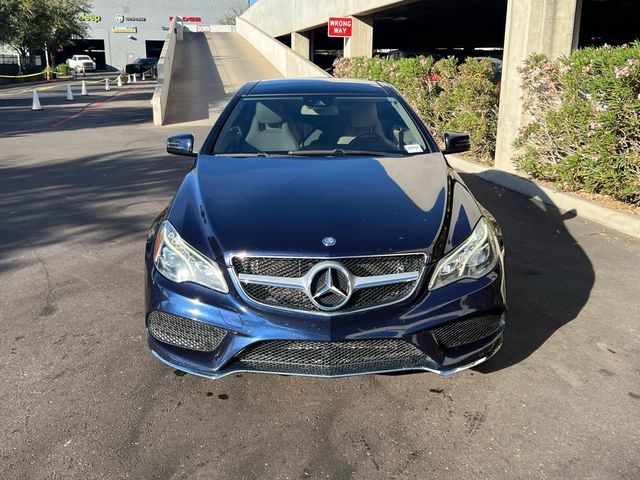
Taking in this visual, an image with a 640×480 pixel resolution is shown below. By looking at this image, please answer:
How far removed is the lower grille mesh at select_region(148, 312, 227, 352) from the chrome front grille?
0.27 meters

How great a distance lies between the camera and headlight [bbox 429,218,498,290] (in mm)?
2980

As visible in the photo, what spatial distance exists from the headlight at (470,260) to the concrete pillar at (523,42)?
6495 mm

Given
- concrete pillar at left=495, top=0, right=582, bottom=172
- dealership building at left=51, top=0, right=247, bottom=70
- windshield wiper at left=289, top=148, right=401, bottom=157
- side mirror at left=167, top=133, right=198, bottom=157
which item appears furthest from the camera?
dealership building at left=51, top=0, right=247, bottom=70

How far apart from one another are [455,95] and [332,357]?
8969 millimetres

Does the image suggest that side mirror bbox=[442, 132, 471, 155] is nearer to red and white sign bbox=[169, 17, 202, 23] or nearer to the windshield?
the windshield

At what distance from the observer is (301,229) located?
3.03 metres

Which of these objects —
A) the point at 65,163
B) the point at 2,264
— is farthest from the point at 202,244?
the point at 65,163

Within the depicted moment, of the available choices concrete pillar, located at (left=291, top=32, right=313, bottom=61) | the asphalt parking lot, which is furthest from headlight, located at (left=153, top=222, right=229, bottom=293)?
concrete pillar, located at (left=291, top=32, right=313, bottom=61)

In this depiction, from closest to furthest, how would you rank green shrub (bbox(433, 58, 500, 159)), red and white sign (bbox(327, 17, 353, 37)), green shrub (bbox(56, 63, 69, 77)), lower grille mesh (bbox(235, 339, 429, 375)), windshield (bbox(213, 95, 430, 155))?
lower grille mesh (bbox(235, 339, 429, 375)), windshield (bbox(213, 95, 430, 155)), green shrub (bbox(433, 58, 500, 159)), red and white sign (bbox(327, 17, 353, 37)), green shrub (bbox(56, 63, 69, 77))

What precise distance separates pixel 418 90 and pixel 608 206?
637 cm

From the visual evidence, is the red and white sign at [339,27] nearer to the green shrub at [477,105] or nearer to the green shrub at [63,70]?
the green shrub at [477,105]

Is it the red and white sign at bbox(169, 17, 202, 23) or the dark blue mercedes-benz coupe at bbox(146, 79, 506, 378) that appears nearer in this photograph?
the dark blue mercedes-benz coupe at bbox(146, 79, 506, 378)

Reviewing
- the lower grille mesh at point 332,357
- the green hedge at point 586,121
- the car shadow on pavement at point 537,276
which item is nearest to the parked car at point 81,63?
the green hedge at point 586,121

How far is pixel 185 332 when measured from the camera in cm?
299
